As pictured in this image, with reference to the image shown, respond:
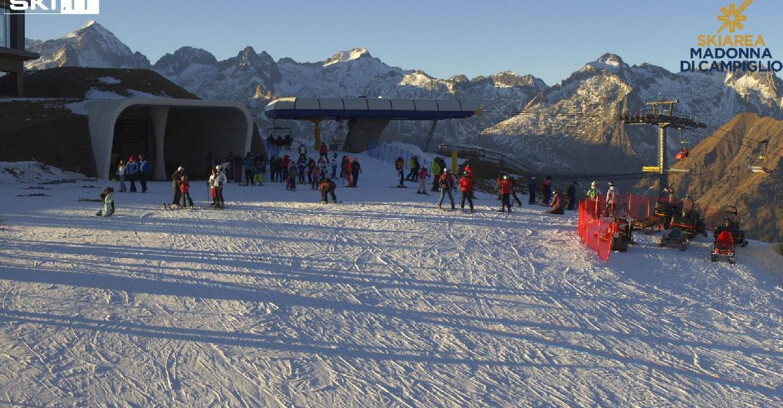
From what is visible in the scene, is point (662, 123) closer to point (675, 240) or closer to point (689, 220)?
point (689, 220)

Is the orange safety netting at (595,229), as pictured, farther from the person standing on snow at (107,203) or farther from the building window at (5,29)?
the building window at (5,29)

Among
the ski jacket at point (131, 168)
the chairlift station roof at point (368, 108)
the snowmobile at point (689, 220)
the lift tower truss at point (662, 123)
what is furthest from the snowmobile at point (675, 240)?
the lift tower truss at point (662, 123)

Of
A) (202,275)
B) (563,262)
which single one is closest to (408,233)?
(563,262)

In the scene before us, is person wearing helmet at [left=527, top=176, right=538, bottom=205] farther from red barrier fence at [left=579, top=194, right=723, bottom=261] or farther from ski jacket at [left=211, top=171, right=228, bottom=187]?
ski jacket at [left=211, top=171, right=228, bottom=187]

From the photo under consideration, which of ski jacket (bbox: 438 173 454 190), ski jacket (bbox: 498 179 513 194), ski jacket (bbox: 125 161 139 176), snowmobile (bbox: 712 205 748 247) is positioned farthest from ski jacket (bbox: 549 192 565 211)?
ski jacket (bbox: 125 161 139 176)

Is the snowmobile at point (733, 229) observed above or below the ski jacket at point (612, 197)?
below

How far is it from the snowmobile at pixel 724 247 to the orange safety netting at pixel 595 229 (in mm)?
2427

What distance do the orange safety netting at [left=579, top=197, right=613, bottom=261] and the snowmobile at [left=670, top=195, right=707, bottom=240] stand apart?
1885 mm

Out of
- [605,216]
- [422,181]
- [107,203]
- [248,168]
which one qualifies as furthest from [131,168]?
[605,216]

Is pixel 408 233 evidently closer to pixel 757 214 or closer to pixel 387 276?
pixel 387 276

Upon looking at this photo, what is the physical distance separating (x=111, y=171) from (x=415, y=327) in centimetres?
2578

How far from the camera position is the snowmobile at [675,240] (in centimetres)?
1745

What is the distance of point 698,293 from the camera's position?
1384 centimetres

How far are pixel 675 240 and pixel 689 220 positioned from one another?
97cm
